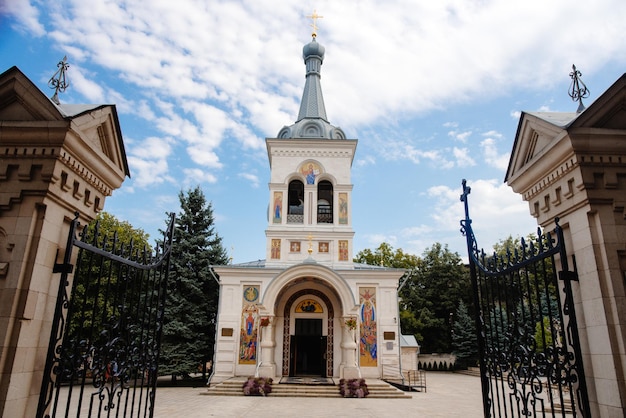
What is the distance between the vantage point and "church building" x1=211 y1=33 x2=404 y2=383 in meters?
17.7

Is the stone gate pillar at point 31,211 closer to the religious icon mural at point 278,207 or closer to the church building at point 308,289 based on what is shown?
the church building at point 308,289

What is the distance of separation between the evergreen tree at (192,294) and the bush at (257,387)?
4.58 m

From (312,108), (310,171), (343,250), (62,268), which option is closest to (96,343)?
(62,268)

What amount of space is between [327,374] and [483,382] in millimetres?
14976

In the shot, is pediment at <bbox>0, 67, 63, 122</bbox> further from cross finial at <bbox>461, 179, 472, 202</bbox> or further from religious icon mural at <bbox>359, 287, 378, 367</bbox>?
religious icon mural at <bbox>359, 287, 378, 367</bbox>

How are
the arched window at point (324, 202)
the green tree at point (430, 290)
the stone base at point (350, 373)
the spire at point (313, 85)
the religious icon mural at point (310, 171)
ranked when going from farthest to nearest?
the green tree at point (430, 290)
the spire at point (313, 85)
the religious icon mural at point (310, 171)
the arched window at point (324, 202)
the stone base at point (350, 373)

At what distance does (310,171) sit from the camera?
2192 cm

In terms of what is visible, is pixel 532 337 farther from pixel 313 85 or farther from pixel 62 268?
pixel 313 85

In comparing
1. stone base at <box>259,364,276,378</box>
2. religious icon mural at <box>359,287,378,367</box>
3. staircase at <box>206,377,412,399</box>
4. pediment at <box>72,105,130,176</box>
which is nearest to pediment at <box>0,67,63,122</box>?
pediment at <box>72,105,130,176</box>

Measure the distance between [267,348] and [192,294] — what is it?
17.2 feet

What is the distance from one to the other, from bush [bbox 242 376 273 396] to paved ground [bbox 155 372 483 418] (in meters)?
0.32

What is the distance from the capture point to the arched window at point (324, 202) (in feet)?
70.8

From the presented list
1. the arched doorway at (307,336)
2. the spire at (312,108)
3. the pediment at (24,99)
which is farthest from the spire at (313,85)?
the pediment at (24,99)

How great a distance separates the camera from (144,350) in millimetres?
Answer: 4379
